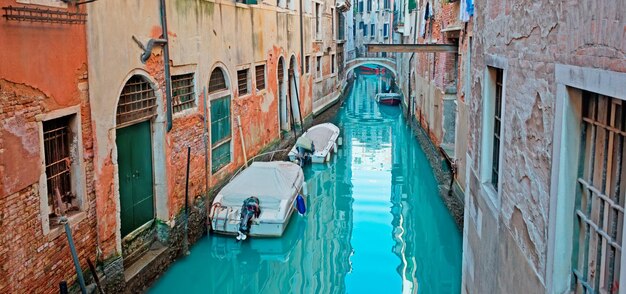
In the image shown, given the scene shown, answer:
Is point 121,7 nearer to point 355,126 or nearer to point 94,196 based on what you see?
point 94,196

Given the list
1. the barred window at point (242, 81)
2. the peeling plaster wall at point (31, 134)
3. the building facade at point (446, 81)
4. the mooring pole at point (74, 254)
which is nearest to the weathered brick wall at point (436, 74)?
the building facade at point (446, 81)

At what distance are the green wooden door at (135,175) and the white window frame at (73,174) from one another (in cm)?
122

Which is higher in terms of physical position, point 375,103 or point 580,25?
point 580,25

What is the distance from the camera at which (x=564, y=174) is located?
3363mm

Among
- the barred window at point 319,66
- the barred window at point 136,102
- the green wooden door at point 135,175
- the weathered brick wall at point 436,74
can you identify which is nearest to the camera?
the barred window at point 136,102

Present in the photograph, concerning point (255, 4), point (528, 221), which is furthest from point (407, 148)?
point (528, 221)

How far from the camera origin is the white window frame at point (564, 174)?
3.34 meters

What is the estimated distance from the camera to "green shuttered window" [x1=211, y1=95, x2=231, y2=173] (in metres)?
11.5

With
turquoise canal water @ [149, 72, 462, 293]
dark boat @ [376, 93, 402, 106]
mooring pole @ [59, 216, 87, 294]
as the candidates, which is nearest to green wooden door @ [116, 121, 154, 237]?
turquoise canal water @ [149, 72, 462, 293]

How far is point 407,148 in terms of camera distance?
20000mm

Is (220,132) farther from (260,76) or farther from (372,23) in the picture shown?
(372,23)

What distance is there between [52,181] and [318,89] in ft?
62.7

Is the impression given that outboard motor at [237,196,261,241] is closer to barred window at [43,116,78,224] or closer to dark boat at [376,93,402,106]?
barred window at [43,116,78,224]

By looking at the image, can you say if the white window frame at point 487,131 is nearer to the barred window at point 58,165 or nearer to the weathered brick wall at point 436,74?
the barred window at point 58,165
